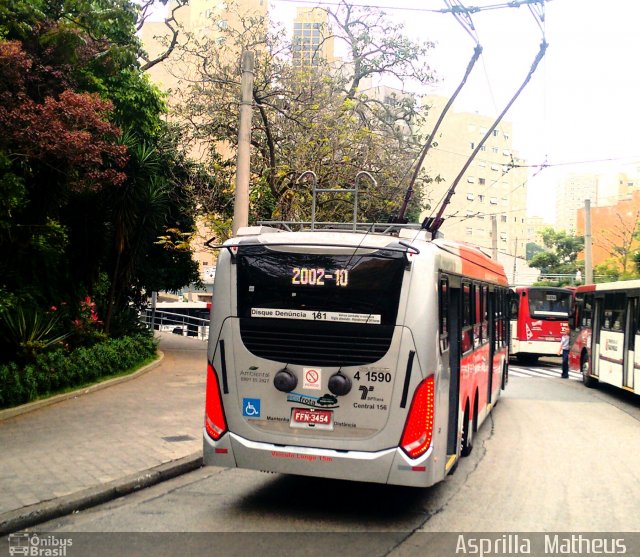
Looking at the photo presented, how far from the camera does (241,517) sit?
6547 millimetres

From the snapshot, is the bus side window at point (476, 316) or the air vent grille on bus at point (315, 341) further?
the bus side window at point (476, 316)

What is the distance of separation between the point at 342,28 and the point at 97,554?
79.4 feet

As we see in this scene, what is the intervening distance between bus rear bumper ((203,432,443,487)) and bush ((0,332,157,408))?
18.4 feet

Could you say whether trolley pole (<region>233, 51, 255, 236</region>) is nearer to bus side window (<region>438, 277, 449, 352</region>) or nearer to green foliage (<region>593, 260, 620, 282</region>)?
bus side window (<region>438, 277, 449, 352</region>)

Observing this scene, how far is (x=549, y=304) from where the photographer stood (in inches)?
1086

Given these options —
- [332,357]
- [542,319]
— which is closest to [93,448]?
[332,357]

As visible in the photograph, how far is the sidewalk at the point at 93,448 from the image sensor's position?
6.73 meters

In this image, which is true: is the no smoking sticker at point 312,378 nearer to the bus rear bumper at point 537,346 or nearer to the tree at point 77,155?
the tree at point 77,155

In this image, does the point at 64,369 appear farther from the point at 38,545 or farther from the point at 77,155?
the point at 38,545

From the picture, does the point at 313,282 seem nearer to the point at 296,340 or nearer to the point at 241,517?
the point at 296,340

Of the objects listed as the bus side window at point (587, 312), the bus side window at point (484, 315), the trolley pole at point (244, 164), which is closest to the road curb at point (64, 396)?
the trolley pole at point (244, 164)

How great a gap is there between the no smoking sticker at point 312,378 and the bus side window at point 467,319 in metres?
2.61

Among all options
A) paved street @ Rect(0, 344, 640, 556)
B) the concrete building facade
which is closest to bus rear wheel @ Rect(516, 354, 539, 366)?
paved street @ Rect(0, 344, 640, 556)

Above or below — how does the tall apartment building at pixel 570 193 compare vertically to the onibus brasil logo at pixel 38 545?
above
